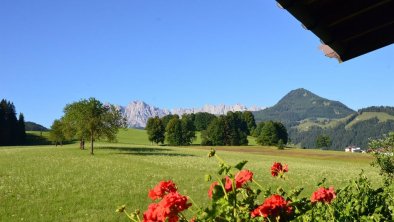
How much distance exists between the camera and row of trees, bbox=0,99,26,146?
120625 mm

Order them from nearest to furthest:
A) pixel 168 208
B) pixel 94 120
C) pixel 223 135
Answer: pixel 168 208
pixel 94 120
pixel 223 135

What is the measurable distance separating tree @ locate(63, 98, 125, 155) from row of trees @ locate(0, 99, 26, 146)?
70232 mm

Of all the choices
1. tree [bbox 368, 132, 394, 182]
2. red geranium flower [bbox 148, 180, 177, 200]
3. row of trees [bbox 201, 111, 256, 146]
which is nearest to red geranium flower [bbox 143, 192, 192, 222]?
red geranium flower [bbox 148, 180, 177, 200]

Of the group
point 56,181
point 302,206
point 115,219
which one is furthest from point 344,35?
point 56,181

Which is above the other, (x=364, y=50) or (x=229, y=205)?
(x=364, y=50)

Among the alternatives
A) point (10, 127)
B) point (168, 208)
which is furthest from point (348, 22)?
point (10, 127)

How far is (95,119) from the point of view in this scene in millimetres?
57312

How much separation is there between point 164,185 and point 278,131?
137 m

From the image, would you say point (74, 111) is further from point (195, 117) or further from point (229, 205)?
point (195, 117)

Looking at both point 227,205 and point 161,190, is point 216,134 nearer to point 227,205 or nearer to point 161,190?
point 161,190

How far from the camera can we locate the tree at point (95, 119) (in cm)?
5753

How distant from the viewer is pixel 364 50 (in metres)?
5.86

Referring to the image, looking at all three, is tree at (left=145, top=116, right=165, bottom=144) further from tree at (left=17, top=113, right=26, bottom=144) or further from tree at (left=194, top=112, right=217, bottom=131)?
tree at (left=194, top=112, right=217, bottom=131)

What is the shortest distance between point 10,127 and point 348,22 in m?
131
